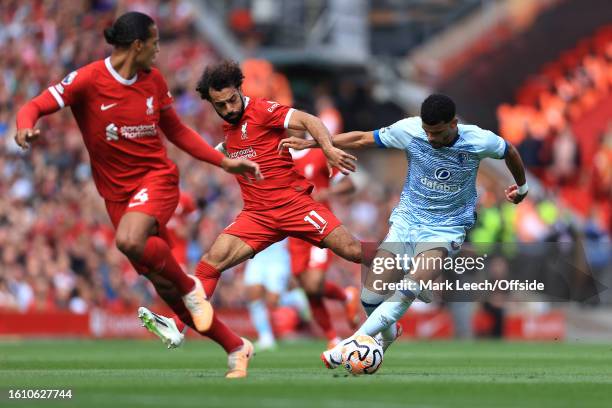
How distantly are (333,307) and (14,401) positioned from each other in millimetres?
15815

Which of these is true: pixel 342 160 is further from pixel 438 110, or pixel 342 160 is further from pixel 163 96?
pixel 163 96

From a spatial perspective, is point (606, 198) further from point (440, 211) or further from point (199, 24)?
point (440, 211)

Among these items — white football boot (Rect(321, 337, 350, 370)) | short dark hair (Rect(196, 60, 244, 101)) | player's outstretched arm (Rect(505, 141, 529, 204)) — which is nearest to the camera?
white football boot (Rect(321, 337, 350, 370))

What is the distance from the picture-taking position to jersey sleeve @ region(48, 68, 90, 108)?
11.0 meters

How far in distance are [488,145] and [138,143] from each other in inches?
119

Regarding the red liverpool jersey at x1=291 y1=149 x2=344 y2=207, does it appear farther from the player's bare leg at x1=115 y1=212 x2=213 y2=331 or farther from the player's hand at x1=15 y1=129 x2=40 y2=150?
the player's hand at x1=15 y1=129 x2=40 y2=150

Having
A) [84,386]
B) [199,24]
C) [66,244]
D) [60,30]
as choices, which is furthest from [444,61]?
[84,386]

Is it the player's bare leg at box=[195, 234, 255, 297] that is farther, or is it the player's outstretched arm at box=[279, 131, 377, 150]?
the player's bare leg at box=[195, 234, 255, 297]

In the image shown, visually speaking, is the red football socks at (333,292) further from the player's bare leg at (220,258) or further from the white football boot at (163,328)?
the white football boot at (163,328)

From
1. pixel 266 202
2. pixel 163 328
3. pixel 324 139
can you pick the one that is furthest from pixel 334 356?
pixel 266 202

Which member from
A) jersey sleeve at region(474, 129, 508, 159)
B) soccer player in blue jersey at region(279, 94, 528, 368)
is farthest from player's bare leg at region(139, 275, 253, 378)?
jersey sleeve at region(474, 129, 508, 159)

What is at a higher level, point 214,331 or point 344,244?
point 344,244

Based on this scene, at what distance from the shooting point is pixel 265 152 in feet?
43.5

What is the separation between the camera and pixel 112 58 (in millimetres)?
Result: 11297
